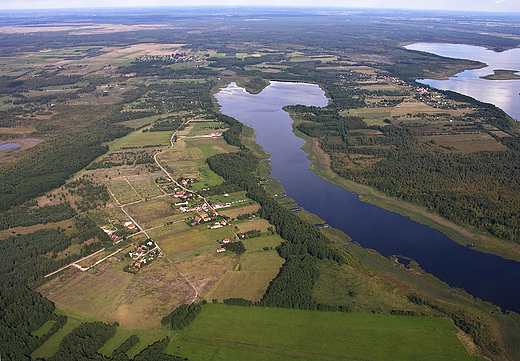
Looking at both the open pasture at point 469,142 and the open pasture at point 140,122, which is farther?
the open pasture at point 140,122

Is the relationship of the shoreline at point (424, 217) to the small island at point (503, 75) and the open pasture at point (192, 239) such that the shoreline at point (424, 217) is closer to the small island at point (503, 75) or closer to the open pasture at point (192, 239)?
the open pasture at point (192, 239)

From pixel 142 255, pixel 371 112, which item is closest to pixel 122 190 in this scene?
pixel 142 255

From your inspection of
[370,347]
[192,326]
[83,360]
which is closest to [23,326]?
[83,360]

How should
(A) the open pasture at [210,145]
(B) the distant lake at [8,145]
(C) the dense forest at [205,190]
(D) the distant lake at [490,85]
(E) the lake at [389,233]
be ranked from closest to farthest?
(C) the dense forest at [205,190], (E) the lake at [389,233], (A) the open pasture at [210,145], (B) the distant lake at [8,145], (D) the distant lake at [490,85]

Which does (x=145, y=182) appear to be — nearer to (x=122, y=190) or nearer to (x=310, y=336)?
(x=122, y=190)

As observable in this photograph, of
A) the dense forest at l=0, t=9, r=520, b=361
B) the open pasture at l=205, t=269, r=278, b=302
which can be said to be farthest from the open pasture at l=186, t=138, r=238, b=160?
the open pasture at l=205, t=269, r=278, b=302

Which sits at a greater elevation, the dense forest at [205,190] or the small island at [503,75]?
the small island at [503,75]

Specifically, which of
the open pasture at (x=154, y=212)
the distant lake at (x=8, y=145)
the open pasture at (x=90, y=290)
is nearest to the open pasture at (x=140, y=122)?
the distant lake at (x=8, y=145)

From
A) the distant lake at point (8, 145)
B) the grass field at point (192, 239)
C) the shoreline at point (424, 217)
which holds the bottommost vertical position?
the distant lake at point (8, 145)
